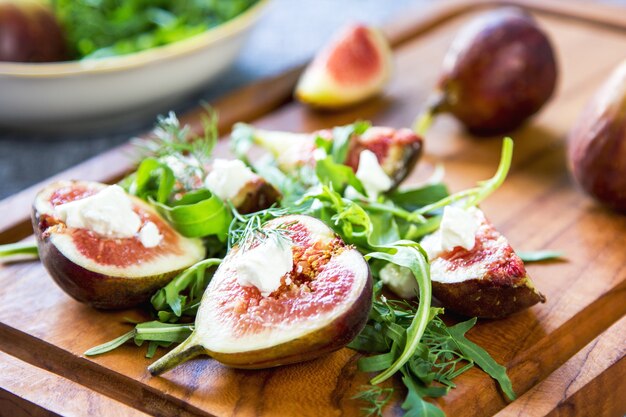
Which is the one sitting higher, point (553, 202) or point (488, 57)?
point (488, 57)

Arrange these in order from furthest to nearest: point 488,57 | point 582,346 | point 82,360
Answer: point 488,57 < point 582,346 < point 82,360

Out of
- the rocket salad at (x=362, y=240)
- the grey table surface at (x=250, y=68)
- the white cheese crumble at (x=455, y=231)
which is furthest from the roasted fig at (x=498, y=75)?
the white cheese crumble at (x=455, y=231)

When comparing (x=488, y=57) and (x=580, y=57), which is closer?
(x=488, y=57)

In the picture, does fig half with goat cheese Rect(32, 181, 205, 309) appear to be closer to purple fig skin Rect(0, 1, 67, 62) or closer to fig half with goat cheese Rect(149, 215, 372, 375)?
fig half with goat cheese Rect(149, 215, 372, 375)

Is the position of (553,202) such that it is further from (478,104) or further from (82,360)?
(82,360)

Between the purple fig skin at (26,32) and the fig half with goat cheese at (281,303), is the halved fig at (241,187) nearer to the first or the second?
the fig half with goat cheese at (281,303)

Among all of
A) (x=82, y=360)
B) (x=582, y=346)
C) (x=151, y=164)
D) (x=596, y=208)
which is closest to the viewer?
(x=82, y=360)

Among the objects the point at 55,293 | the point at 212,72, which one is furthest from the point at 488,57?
the point at 55,293
